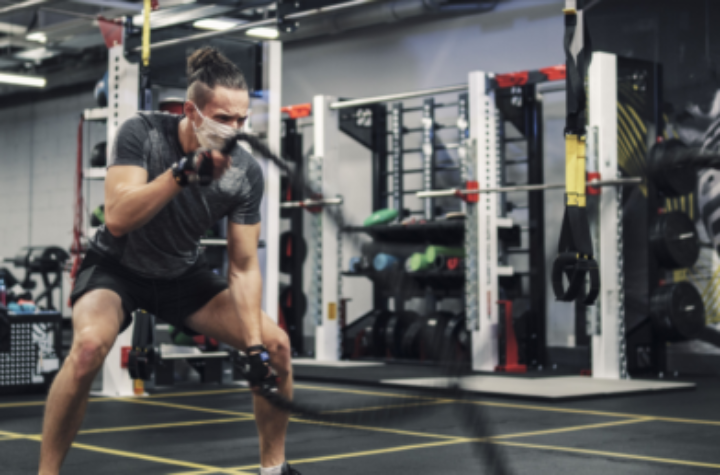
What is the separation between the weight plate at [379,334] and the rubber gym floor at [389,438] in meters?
2.94

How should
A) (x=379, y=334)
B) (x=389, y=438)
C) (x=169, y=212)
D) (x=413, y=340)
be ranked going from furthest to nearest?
(x=379, y=334) → (x=413, y=340) → (x=389, y=438) → (x=169, y=212)

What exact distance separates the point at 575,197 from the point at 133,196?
1.18 meters

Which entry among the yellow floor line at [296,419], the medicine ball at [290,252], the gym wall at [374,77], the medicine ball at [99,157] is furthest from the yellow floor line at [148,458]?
the medicine ball at [290,252]

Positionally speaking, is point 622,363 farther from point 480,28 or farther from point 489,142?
point 480,28

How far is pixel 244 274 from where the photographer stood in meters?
2.42

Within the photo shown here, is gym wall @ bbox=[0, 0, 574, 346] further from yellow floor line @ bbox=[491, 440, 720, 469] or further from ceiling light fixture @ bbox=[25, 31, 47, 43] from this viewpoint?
yellow floor line @ bbox=[491, 440, 720, 469]

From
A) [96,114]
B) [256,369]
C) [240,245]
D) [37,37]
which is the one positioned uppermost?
[37,37]

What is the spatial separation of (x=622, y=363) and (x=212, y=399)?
9.77ft

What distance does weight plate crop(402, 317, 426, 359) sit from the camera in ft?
25.2

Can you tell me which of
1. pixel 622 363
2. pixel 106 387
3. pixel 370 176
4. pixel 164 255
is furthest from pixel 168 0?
pixel 164 255

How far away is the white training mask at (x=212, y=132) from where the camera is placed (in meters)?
2.15

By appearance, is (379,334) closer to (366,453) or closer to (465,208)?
(465,208)

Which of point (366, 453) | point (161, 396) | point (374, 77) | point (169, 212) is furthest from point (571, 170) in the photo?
point (374, 77)

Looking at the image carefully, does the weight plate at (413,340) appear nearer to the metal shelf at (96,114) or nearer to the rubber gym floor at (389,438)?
the rubber gym floor at (389,438)
